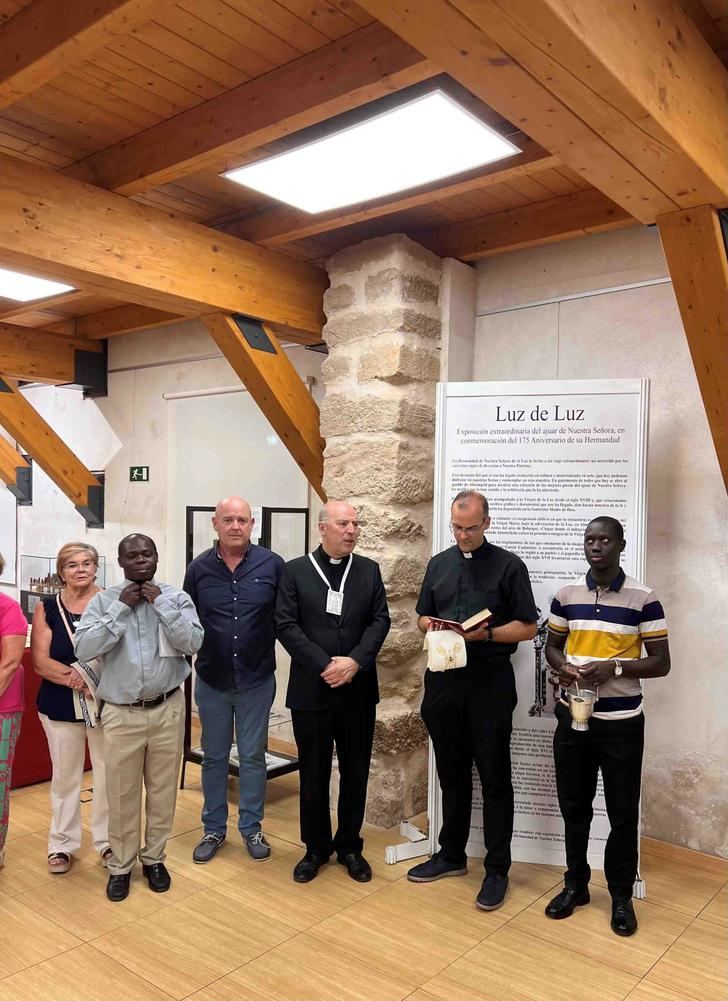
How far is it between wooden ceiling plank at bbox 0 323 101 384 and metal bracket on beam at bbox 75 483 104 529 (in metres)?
0.90

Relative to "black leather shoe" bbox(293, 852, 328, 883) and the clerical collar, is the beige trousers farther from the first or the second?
the clerical collar

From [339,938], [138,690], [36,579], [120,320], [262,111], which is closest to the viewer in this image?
[262,111]

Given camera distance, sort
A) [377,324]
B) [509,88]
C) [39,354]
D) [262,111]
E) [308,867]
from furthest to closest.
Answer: [39,354], [377,324], [308,867], [262,111], [509,88]

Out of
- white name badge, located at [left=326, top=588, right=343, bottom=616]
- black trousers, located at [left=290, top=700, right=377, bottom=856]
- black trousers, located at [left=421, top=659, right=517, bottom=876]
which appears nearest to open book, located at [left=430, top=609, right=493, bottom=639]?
black trousers, located at [left=421, top=659, right=517, bottom=876]

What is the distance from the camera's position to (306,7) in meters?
2.35

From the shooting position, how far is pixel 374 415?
13.0 ft

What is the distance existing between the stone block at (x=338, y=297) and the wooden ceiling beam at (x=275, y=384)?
1.09 feet

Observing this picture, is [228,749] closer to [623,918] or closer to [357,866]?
[357,866]

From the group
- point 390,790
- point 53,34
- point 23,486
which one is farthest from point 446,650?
point 23,486

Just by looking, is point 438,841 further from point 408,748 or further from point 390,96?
point 390,96

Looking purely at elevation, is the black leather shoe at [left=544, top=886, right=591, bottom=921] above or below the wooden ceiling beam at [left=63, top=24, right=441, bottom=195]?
below

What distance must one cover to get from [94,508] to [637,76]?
5.53 metres

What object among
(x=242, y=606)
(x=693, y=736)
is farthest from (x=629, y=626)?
(x=242, y=606)

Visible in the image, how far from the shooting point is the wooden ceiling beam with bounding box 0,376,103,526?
5.92 m
